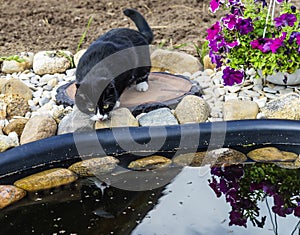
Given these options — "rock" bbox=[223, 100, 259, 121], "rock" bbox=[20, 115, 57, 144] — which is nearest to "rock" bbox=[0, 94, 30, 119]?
"rock" bbox=[20, 115, 57, 144]

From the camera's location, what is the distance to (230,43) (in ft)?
12.4

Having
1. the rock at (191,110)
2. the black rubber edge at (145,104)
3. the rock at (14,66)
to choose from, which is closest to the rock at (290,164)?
the rock at (191,110)

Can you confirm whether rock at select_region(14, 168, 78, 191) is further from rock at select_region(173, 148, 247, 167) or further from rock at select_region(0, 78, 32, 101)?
rock at select_region(0, 78, 32, 101)

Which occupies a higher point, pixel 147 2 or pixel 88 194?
pixel 147 2

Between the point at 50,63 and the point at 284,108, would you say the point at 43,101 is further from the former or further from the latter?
the point at 284,108

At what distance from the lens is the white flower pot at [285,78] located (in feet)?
12.5

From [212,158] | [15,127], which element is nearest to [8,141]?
[15,127]

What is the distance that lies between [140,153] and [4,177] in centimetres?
79

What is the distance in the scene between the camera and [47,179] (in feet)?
10.2

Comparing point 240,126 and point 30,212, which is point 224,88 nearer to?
point 240,126

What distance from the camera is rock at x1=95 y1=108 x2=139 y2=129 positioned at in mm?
3469

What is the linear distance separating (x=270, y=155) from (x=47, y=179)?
1.27 m

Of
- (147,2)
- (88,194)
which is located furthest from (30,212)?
(147,2)

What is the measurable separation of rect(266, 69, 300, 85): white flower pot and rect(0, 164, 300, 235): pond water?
80cm
